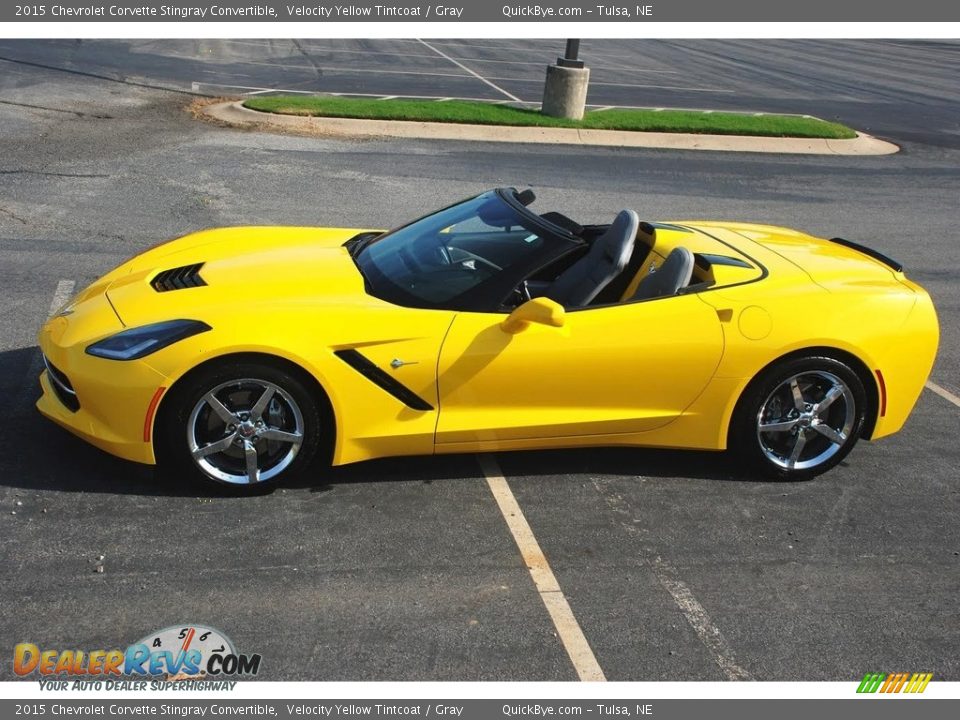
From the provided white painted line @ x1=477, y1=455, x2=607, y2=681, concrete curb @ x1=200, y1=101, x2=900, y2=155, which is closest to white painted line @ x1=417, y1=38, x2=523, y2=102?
concrete curb @ x1=200, y1=101, x2=900, y2=155

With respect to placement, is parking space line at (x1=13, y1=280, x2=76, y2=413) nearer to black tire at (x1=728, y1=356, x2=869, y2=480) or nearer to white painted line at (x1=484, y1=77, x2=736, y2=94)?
black tire at (x1=728, y1=356, x2=869, y2=480)

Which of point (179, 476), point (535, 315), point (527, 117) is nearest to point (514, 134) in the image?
point (527, 117)

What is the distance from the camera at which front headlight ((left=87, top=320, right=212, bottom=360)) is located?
4.72 m

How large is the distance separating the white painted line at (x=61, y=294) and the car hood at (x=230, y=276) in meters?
1.58

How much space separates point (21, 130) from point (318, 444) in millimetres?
10140

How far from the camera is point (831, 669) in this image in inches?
160

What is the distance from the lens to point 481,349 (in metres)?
4.96

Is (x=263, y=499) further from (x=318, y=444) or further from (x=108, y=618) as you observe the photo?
(x=108, y=618)

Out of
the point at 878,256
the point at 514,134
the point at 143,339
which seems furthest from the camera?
the point at 514,134

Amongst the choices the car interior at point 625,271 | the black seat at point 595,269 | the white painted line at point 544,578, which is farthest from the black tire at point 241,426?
the black seat at point 595,269

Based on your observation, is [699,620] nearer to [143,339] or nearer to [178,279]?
[143,339]

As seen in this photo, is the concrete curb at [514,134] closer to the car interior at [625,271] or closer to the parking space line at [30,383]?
the parking space line at [30,383]

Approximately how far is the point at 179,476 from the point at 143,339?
726 mm
